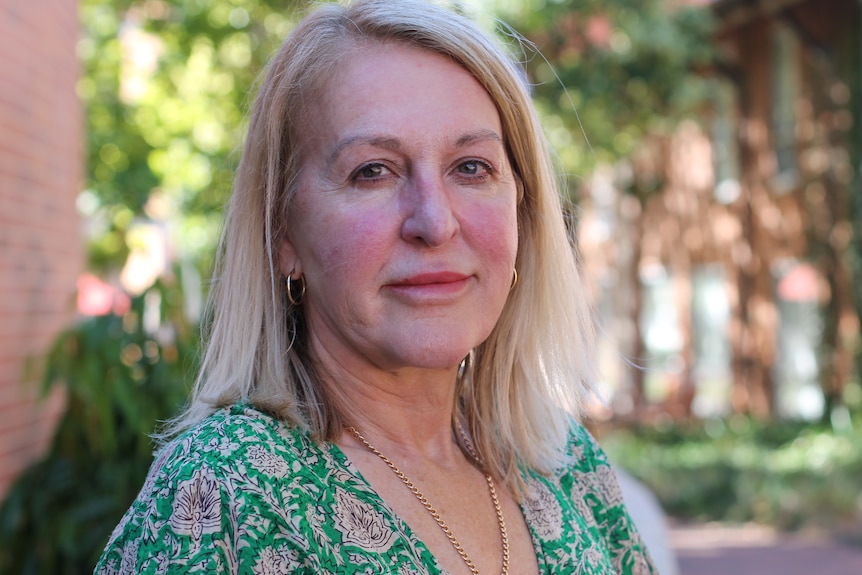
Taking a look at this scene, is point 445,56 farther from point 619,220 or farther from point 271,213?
point 619,220

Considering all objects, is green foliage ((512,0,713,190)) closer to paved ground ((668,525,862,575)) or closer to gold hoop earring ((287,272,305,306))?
paved ground ((668,525,862,575))

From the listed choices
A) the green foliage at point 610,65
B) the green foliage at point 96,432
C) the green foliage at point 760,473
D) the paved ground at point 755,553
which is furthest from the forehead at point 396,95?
the green foliage at point 610,65

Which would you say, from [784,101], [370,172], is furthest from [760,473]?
[370,172]

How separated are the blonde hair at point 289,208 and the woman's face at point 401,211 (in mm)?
36

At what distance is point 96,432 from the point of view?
4.13 metres

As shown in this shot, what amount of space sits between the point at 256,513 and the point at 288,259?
52 centimetres

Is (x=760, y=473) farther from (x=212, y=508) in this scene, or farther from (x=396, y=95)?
(x=212, y=508)

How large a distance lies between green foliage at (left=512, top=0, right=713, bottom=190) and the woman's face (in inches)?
390

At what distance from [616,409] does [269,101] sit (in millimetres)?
18054

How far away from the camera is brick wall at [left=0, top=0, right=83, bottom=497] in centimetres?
422

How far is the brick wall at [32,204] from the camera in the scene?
4.22 meters

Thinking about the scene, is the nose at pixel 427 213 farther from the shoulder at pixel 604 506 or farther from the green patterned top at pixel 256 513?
the shoulder at pixel 604 506

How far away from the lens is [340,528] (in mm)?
1612

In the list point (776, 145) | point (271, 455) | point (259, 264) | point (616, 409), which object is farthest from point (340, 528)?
point (616, 409)
